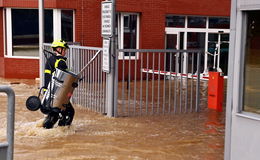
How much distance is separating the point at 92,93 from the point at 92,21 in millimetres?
7195

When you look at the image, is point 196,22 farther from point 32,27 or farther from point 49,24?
point 32,27

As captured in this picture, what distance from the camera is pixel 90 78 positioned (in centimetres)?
1130

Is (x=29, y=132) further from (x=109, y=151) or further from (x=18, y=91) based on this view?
(x=18, y=91)

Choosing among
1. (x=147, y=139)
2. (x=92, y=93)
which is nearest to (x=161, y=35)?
(x=92, y=93)

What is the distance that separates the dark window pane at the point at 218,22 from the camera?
801 inches

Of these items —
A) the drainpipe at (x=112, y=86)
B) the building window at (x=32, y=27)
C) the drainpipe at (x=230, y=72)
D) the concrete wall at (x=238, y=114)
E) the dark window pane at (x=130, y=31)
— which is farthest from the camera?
the dark window pane at (x=130, y=31)

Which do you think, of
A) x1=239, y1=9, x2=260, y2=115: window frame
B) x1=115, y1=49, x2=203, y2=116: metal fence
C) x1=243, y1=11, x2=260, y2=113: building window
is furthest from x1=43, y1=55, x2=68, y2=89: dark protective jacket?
x1=243, y1=11, x2=260, y2=113: building window

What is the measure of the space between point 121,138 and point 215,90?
397 cm

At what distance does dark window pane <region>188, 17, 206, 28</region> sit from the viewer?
2006 cm

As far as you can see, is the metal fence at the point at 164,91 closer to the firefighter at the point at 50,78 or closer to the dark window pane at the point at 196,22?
the firefighter at the point at 50,78

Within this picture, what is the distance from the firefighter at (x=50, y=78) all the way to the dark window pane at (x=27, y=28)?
912cm

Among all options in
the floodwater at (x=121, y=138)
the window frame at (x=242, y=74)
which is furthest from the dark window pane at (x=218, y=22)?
the window frame at (x=242, y=74)

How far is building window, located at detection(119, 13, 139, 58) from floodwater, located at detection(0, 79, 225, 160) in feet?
25.5

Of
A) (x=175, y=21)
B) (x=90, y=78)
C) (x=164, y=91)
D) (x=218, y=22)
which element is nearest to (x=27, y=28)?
(x=175, y=21)
